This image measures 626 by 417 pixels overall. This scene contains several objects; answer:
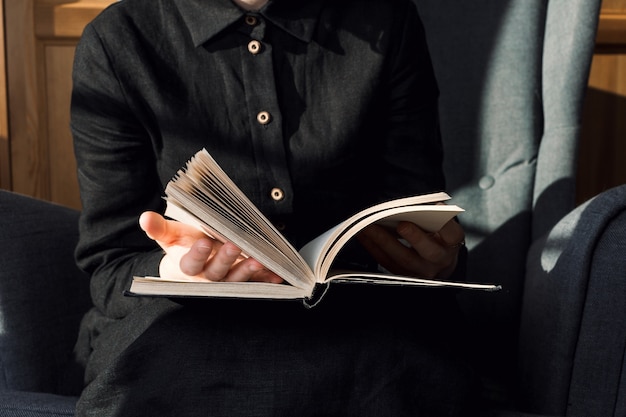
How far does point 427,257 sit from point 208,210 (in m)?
0.33

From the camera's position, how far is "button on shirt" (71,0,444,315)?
1086 millimetres

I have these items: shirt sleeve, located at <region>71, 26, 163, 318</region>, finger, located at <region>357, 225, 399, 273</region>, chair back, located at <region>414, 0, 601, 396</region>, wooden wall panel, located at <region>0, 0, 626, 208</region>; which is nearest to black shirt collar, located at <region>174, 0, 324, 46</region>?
shirt sleeve, located at <region>71, 26, 163, 318</region>

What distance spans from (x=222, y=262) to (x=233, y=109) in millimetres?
394

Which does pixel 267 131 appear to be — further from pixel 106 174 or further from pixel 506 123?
pixel 506 123

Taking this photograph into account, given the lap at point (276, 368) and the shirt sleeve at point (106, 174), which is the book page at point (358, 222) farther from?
the shirt sleeve at point (106, 174)

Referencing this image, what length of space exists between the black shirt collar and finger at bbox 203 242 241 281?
435mm

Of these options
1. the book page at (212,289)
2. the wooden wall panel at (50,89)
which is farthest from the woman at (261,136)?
the wooden wall panel at (50,89)

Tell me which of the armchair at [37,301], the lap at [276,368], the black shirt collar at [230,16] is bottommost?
the armchair at [37,301]

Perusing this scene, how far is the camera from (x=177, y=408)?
75 centimetres

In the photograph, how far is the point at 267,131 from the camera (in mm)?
1089

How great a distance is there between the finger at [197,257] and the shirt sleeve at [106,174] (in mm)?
248

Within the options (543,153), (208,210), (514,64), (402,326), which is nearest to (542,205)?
(543,153)

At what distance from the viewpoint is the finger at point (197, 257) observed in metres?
0.76

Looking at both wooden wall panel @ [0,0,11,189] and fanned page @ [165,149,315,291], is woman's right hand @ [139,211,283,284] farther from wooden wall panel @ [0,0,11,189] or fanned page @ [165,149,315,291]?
wooden wall panel @ [0,0,11,189]
